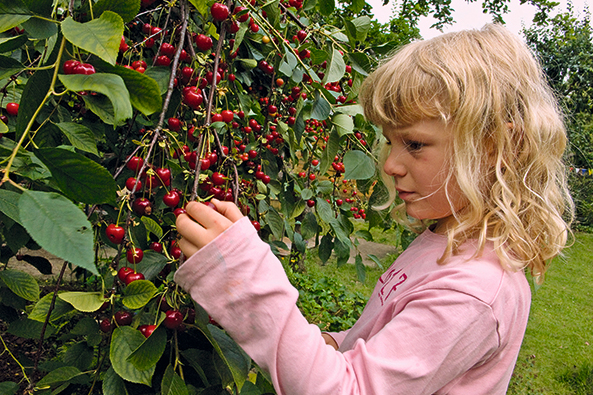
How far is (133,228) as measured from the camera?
0.84 meters

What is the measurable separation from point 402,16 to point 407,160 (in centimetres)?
514

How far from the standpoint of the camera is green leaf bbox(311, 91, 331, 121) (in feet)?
3.59

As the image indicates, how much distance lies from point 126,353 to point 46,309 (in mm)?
276

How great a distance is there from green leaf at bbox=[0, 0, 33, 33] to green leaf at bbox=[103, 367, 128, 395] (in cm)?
50

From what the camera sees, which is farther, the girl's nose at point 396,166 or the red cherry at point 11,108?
the red cherry at point 11,108

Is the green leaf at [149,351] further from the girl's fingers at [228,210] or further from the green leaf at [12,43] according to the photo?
the green leaf at [12,43]

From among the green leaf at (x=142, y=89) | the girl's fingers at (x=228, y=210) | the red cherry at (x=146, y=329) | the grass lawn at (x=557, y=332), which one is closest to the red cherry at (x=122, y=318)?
the red cherry at (x=146, y=329)

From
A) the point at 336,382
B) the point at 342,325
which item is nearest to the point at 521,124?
the point at 336,382

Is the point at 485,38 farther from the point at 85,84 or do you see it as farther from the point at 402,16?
the point at 402,16

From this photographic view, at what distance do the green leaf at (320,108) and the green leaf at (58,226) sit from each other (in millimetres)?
747

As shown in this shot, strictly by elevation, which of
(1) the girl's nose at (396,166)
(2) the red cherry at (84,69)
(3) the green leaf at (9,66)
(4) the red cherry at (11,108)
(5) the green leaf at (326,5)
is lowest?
(4) the red cherry at (11,108)

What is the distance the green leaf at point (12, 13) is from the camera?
0.50m

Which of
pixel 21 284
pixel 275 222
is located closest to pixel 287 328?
pixel 21 284

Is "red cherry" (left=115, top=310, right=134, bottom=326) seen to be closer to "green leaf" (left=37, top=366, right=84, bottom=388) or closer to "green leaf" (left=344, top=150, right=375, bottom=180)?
"green leaf" (left=37, top=366, right=84, bottom=388)
